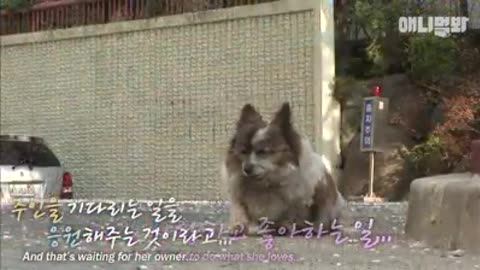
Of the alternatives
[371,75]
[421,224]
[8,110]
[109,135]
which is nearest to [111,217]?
[421,224]

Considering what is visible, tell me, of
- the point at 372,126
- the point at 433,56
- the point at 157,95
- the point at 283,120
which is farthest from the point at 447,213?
the point at 157,95

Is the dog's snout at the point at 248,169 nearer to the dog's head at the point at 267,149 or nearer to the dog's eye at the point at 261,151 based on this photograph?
the dog's head at the point at 267,149

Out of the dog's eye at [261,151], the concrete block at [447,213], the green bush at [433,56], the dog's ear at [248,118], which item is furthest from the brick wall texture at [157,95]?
the dog's eye at [261,151]

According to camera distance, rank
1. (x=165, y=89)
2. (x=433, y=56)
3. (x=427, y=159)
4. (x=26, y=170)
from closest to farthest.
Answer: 1. (x=26, y=170)
2. (x=427, y=159)
3. (x=433, y=56)
4. (x=165, y=89)

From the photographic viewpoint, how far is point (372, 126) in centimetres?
1250

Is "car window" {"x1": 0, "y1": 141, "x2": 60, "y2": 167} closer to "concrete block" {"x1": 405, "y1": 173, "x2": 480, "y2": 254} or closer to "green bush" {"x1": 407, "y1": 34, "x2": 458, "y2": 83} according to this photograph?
"concrete block" {"x1": 405, "y1": 173, "x2": 480, "y2": 254}

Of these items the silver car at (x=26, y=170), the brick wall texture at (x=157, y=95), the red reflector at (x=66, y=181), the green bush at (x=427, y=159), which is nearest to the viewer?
the silver car at (x=26, y=170)

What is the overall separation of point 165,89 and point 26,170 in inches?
415

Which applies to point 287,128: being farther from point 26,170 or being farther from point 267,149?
point 26,170

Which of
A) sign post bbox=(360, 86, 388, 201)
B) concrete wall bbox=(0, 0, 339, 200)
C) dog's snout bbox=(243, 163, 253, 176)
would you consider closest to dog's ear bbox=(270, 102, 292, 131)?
dog's snout bbox=(243, 163, 253, 176)

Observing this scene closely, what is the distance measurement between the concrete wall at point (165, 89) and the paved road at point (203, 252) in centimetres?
650

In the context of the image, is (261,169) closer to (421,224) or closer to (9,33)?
(421,224)

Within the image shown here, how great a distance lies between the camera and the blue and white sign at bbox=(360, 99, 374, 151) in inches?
490

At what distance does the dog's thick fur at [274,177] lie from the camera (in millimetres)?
6430
